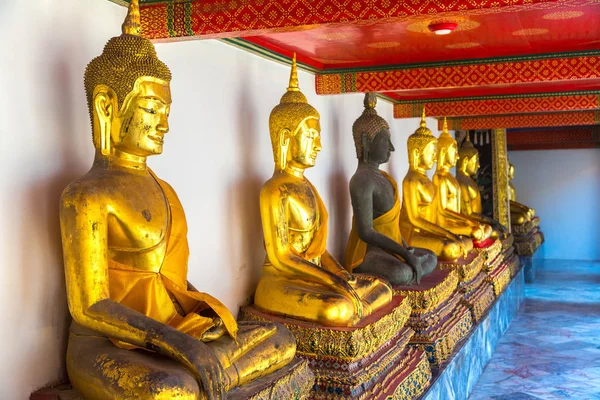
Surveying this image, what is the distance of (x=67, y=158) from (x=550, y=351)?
526cm

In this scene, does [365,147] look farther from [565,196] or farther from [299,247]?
[565,196]

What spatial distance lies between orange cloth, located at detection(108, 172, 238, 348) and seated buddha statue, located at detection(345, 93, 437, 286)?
2.44 meters

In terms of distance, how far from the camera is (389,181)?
19.9ft

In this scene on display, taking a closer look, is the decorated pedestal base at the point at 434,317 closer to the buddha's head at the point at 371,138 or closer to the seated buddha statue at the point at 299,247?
the seated buddha statue at the point at 299,247

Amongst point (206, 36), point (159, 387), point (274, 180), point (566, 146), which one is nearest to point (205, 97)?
point (274, 180)

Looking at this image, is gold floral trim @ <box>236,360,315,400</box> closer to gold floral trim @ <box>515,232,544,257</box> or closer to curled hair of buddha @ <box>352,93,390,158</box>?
curled hair of buddha @ <box>352,93,390,158</box>

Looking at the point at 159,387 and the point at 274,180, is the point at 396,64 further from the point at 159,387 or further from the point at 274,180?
the point at 159,387

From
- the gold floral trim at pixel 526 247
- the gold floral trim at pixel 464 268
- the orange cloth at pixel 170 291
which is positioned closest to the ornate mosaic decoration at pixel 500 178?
the gold floral trim at pixel 526 247

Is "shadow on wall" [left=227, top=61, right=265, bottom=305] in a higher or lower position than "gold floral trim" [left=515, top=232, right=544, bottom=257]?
higher

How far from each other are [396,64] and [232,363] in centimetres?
331

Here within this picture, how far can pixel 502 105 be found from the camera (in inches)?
318

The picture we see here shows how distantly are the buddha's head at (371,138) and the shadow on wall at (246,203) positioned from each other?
45.3 inches

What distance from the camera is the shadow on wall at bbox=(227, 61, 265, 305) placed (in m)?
4.75

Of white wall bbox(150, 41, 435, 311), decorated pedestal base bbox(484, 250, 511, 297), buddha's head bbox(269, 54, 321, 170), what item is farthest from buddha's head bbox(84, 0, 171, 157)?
decorated pedestal base bbox(484, 250, 511, 297)
